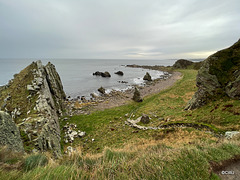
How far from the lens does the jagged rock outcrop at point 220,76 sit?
14825 mm

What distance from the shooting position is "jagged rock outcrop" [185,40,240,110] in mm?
14825

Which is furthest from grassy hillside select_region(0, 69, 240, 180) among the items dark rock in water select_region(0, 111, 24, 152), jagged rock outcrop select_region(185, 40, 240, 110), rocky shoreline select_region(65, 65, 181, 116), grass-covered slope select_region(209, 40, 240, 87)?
rocky shoreline select_region(65, 65, 181, 116)

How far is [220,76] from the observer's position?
16.3 m

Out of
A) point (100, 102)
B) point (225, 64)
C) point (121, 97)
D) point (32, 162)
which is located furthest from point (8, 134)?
point (121, 97)

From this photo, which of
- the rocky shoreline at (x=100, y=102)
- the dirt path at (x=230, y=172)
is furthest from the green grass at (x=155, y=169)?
the rocky shoreline at (x=100, y=102)

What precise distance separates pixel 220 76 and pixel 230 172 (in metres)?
17.3

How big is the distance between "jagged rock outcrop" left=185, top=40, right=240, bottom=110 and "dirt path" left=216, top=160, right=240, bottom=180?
13.9 m

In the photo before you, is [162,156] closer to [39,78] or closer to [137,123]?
[137,123]

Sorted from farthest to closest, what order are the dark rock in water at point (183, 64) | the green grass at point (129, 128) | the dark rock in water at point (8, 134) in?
1. the dark rock in water at point (183, 64)
2. the green grass at point (129, 128)
3. the dark rock in water at point (8, 134)

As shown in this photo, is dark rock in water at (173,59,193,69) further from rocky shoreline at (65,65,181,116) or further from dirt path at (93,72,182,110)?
rocky shoreline at (65,65,181,116)

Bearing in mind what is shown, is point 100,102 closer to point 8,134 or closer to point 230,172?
point 8,134

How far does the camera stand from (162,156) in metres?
4.77

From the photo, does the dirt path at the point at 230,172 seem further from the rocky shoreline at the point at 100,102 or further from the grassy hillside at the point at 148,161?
the rocky shoreline at the point at 100,102

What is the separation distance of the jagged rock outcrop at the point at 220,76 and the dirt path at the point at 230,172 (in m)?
13.9
